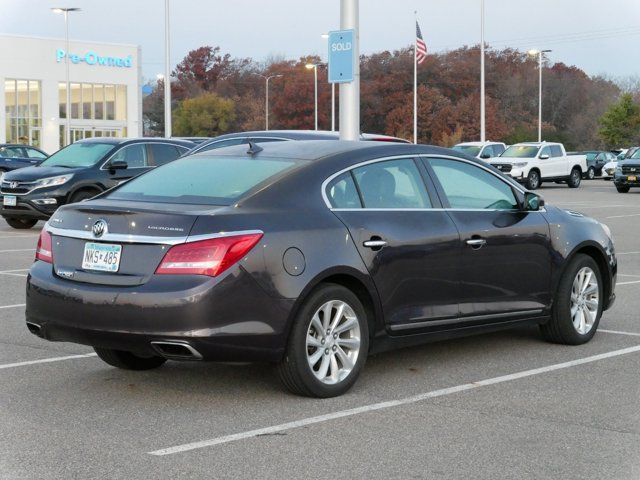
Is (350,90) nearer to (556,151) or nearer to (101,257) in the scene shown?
(101,257)

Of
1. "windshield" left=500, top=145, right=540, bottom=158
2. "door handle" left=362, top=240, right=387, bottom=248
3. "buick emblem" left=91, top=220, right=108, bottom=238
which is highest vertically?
"windshield" left=500, top=145, right=540, bottom=158

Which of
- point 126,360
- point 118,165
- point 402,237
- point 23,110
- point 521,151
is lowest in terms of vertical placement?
point 126,360

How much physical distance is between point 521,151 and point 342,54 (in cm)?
2886

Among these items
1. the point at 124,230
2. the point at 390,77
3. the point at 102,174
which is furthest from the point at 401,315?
the point at 390,77

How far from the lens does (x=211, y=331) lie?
6.17 metres

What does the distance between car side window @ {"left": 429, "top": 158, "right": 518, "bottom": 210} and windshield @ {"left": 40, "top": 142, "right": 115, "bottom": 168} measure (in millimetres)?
13222

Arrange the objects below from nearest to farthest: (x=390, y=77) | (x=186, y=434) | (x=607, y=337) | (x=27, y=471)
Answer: (x=27, y=471), (x=186, y=434), (x=607, y=337), (x=390, y=77)

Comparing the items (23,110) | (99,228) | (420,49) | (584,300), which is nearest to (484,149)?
(420,49)

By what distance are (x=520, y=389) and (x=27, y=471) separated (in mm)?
3116

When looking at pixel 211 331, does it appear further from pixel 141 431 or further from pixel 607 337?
pixel 607 337

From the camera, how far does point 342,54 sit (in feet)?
51.0

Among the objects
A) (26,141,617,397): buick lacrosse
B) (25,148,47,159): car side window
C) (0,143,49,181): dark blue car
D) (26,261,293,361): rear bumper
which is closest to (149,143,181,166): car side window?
(26,141,617,397): buick lacrosse

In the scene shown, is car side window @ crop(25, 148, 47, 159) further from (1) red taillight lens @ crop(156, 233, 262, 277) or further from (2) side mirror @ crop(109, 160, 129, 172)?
(1) red taillight lens @ crop(156, 233, 262, 277)

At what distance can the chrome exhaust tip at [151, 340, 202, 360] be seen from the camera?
20.3ft
